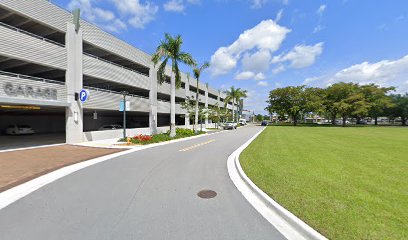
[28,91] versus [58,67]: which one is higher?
[58,67]

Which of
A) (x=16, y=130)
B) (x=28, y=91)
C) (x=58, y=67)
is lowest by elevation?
(x=16, y=130)

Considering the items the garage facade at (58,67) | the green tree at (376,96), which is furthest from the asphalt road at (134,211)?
the green tree at (376,96)

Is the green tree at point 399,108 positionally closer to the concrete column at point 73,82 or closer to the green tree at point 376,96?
the green tree at point 376,96

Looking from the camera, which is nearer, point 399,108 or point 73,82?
point 73,82

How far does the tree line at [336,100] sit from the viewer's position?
56.4 meters

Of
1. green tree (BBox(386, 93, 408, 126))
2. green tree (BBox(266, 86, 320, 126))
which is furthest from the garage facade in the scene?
green tree (BBox(386, 93, 408, 126))

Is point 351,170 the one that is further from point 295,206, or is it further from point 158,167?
point 158,167

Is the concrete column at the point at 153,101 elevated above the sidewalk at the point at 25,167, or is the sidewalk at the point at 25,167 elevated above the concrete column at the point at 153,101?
the concrete column at the point at 153,101

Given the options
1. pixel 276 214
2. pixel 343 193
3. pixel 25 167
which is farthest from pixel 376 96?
pixel 25 167

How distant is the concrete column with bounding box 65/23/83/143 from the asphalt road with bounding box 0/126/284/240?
11.6 meters

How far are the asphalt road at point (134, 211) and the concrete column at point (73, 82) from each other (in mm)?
11574

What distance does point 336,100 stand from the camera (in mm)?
60125

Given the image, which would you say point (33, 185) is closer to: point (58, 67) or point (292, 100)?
point (58, 67)

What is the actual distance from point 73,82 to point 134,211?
670 inches
